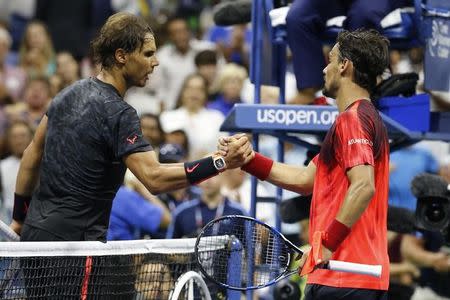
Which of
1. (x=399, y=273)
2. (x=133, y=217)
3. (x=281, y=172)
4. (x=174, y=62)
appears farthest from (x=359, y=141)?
(x=174, y=62)

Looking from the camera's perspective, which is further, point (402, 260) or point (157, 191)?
point (402, 260)

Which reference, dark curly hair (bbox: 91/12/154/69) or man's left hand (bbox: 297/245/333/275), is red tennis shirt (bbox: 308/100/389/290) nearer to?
man's left hand (bbox: 297/245/333/275)

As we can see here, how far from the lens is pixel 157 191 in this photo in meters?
6.37

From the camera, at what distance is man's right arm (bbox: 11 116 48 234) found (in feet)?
21.7

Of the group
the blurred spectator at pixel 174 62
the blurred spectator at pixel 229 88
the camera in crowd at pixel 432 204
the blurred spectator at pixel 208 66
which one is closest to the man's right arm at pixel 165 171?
the camera in crowd at pixel 432 204

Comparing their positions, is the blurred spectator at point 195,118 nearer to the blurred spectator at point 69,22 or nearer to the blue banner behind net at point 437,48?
the blurred spectator at point 69,22

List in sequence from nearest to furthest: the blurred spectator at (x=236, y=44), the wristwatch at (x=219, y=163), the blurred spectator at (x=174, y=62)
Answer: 1. the wristwatch at (x=219, y=163)
2. the blurred spectator at (x=174, y=62)
3. the blurred spectator at (x=236, y=44)

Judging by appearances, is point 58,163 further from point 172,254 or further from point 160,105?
point 160,105

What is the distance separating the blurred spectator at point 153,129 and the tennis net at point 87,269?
18.0ft

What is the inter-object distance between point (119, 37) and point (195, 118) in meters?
6.59

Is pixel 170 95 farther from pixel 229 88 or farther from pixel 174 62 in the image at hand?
pixel 229 88

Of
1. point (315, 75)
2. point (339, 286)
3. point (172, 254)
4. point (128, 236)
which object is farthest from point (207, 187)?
point (339, 286)

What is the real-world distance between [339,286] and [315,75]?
2680mm

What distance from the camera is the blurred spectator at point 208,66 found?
1415 centimetres
